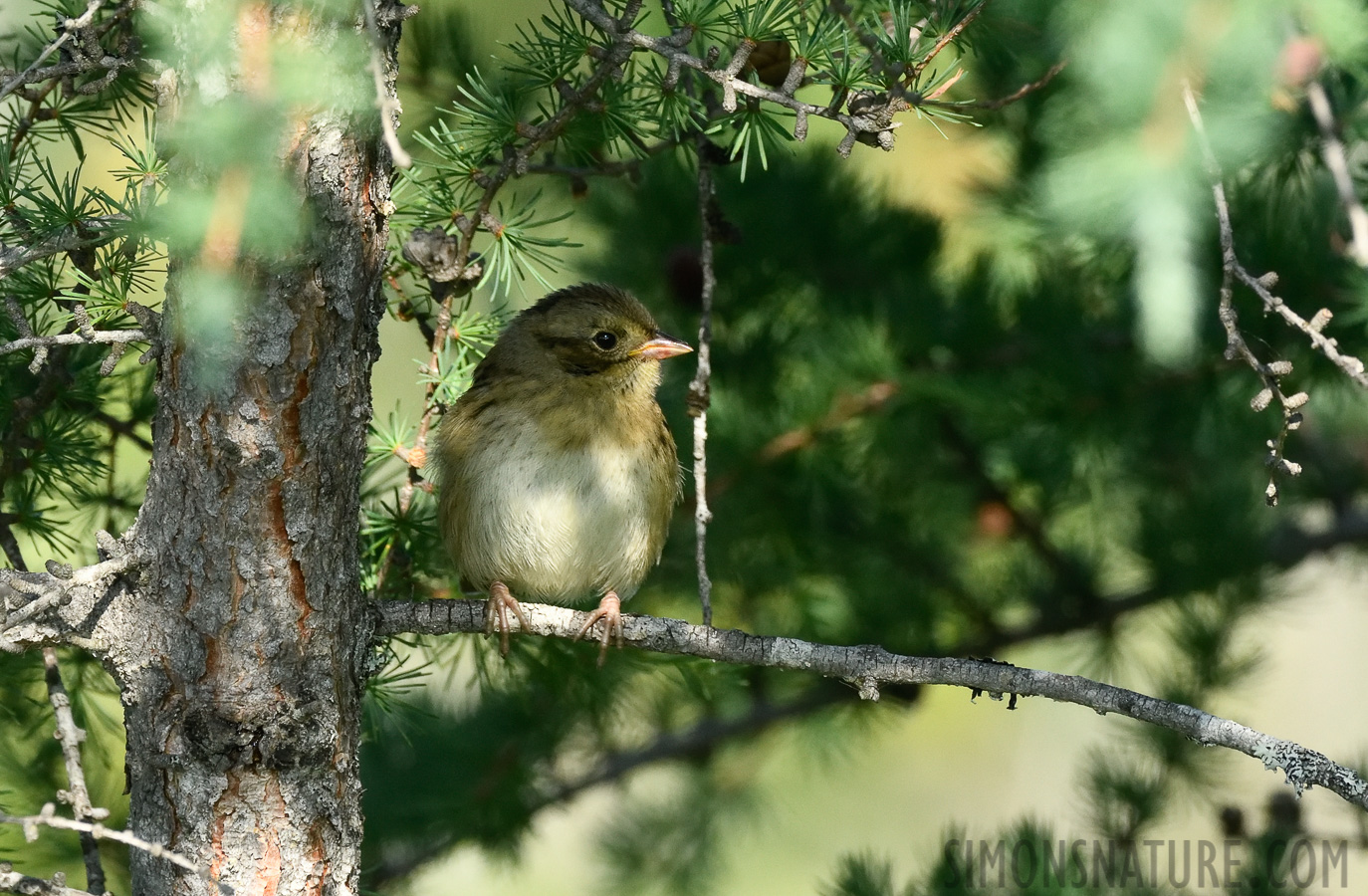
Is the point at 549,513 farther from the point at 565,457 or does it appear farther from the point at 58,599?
the point at 58,599

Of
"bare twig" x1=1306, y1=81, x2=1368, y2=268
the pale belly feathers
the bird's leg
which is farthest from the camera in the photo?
the pale belly feathers

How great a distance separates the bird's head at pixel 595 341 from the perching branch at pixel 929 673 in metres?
1.08

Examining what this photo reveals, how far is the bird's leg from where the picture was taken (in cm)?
295

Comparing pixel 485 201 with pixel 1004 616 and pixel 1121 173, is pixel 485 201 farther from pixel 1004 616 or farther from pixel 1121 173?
pixel 1004 616

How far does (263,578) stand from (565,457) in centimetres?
125

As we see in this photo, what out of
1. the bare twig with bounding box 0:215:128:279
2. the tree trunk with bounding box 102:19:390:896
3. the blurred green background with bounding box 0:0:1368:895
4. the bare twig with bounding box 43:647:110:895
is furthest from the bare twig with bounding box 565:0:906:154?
the bare twig with bounding box 43:647:110:895

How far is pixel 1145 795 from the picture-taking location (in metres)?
4.36

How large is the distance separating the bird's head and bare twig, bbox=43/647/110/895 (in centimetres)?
150

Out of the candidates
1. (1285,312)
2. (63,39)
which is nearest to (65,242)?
(63,39)

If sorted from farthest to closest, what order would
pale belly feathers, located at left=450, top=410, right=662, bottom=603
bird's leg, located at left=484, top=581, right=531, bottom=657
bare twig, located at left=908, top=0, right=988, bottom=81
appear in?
pale belly feathers, located at left=450, top=410, right=662, bottom=603
bird's leg, located at left=484, top=581, right=531, bottom=657
bare twig, located at left=908, top=0, right=988, bottom=81

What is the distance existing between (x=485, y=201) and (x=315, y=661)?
101 cm

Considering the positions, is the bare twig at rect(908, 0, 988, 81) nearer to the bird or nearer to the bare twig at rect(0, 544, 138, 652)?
the bird

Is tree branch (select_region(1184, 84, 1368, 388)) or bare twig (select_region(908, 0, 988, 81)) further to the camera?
bare twig (select_region(908, 0, 988, 81))

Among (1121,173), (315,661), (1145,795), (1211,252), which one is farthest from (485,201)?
(1145,795)
